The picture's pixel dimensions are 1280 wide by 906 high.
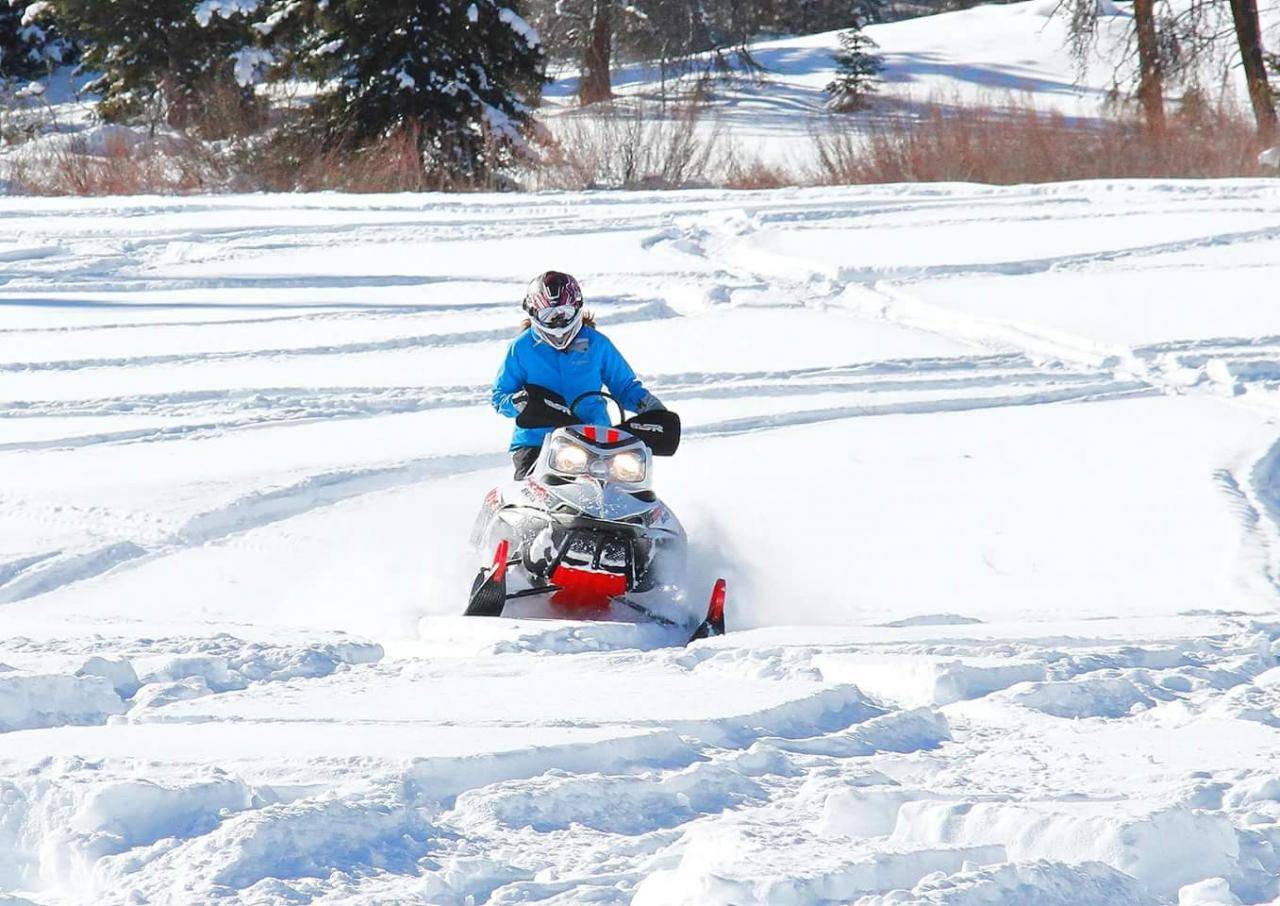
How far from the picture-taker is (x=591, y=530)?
522 cm

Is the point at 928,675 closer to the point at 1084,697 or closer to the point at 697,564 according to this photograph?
the point at 1084,697

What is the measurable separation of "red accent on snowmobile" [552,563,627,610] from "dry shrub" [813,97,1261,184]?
1283 cm

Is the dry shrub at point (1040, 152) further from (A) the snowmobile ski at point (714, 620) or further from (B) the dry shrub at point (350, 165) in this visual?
(A) the snowmobile ski at point (714, 620)

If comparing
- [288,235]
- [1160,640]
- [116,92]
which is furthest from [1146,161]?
[116,92]

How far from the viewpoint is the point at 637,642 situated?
487 cm

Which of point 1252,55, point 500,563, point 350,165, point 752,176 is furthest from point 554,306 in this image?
point 1252,55

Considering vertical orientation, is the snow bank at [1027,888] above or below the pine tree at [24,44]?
below

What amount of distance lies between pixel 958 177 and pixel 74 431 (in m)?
11.9

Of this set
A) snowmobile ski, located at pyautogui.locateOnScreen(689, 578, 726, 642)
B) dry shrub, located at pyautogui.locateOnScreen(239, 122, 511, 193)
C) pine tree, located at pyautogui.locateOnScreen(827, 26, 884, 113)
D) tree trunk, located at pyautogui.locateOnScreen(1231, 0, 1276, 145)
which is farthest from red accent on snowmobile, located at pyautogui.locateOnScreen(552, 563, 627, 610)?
pine tree, located at pyautogui.locateOnScreen(827, 26, 884, 113)

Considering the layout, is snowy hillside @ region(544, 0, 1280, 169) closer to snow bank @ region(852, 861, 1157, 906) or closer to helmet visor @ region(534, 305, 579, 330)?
helmet visor @ region(534, 305, 579, 330)

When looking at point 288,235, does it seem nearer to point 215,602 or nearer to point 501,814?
point 215,602

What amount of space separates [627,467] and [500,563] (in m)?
0.56

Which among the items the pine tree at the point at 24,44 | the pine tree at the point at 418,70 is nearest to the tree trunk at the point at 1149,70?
the pine tree at the point at 418,70

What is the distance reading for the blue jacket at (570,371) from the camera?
19.2 ft
